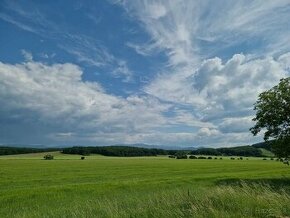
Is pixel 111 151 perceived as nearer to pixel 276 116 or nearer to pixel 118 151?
pixel 118 151

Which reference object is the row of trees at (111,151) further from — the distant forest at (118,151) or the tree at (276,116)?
the tree at (276,116)

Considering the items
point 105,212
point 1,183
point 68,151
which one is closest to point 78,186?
point 1,183

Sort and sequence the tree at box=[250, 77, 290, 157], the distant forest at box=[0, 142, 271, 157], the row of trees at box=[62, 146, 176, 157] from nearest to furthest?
the tree at box=[250, 77, 290, 157], the row of trees at box=[62, 146, 176, 157], the distant forest at box=[0, 142, 271, 157]

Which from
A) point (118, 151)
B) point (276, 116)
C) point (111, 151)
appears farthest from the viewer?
point (118, 151)

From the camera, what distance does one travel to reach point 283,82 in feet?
155

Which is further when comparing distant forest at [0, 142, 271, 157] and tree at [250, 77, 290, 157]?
distant forest at [0, 142, 271, 157]

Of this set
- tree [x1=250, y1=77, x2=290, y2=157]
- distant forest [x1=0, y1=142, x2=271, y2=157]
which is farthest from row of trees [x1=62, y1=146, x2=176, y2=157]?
tree [x1=250, y1=77, x2=290, y2=157]

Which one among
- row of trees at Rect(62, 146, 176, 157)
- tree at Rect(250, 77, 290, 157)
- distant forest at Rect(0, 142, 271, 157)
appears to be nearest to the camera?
tree at Rect(250, 77, 290, 157)

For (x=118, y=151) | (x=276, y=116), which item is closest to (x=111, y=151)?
(x=118, y=151)

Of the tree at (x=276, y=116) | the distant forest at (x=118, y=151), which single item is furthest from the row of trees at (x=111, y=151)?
the tree at (x=276, y=116)

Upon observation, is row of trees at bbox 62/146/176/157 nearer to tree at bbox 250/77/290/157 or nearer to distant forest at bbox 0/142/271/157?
distant forest at bbox 0/142/271/157

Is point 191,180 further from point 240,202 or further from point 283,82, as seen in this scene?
A: point 240,202

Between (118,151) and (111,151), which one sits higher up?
(118,151)

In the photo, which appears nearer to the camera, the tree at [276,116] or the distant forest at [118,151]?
the tree at [276,116]
